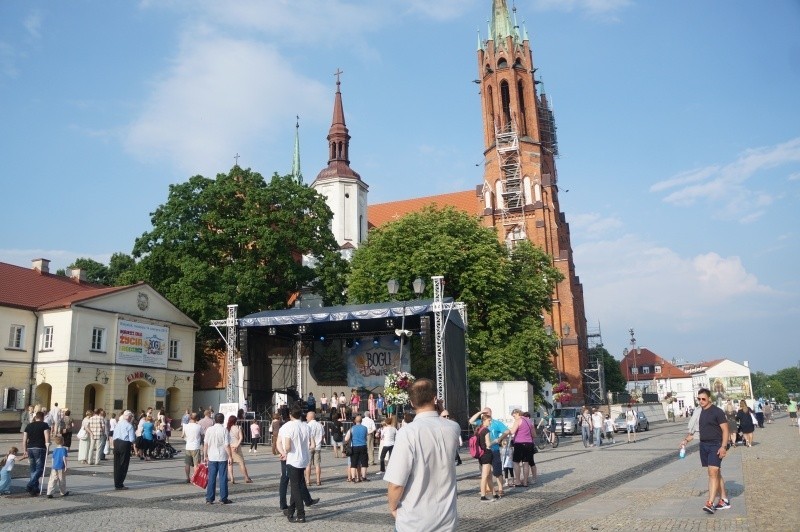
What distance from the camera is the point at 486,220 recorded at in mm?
59625

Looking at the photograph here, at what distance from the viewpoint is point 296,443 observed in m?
9.55

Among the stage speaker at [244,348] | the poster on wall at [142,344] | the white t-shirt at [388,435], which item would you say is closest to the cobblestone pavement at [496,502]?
the white t-shirt at [388,435]

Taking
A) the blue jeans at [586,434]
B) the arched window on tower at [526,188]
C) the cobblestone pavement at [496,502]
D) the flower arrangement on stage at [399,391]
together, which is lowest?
the cobblestone pavement at [496,502]

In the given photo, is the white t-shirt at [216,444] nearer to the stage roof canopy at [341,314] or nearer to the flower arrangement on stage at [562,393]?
the stage roof canopy at [341,314]

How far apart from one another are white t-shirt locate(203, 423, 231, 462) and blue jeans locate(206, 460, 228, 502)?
13cm

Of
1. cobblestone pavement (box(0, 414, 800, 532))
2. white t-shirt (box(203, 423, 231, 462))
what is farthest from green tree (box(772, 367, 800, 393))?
white t-shirt (box(203, 423, 231, 462))

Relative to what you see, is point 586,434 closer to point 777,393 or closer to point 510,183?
point 510,183

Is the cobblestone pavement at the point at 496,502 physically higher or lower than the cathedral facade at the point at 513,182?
lower

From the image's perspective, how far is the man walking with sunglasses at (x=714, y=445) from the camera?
871 centimetres

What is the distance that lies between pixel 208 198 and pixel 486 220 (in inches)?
1129

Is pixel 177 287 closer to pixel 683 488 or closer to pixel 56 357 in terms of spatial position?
pixel 56 357

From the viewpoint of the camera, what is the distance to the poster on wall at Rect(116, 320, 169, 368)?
3328 cm

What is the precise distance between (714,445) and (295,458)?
18.9 ft

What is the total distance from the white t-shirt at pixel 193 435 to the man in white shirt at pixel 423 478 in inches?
405
